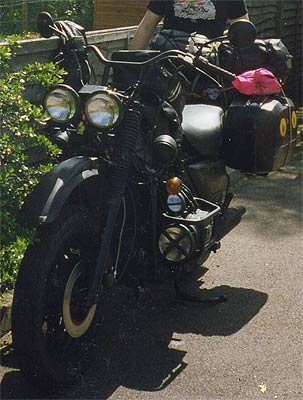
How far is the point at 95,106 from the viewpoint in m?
4.10

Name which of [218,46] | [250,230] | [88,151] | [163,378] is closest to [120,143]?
[88,151]

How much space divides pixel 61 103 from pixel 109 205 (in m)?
0.53

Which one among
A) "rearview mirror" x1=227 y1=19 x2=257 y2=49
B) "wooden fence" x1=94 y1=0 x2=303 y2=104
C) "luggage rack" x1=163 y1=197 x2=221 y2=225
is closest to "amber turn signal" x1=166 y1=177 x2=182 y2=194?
"luggage rack" x1=163 y1=197 x2=221 y2=225

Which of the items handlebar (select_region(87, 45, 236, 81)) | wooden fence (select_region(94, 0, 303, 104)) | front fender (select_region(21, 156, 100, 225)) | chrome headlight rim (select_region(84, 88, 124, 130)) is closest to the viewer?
front fender (select_region(21, 156, 100, 225))

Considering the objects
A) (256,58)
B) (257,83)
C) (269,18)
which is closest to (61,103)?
(257,83)

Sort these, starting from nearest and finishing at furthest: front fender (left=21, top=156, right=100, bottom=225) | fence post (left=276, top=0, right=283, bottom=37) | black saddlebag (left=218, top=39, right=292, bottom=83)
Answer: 1. front fender (left=21, top=156, right=100, bottom=225)
2. black saddlebag (left=218, top=39, right=292, bottom=83)
3. fence post (left=276, top=0, right=283, bottom=37)

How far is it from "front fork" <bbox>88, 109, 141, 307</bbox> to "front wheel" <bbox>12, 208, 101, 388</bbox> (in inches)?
3.1

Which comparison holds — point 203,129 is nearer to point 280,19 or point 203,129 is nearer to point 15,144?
point 15,144

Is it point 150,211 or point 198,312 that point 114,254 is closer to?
point 150,211

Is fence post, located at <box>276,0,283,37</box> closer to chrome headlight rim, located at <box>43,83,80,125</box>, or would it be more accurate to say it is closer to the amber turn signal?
the amber turn signal

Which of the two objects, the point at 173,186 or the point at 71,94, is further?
the point at 173,186

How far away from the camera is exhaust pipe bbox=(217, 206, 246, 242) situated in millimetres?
5187

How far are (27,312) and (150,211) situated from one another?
3.48 ft

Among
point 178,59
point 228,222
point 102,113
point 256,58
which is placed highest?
point 178,59
